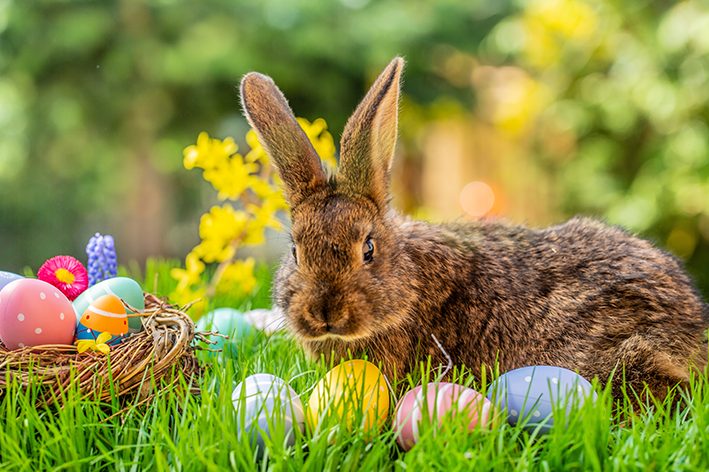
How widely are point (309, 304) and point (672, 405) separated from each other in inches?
48.7

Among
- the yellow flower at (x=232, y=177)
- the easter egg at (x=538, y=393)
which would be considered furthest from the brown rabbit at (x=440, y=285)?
the yellow flower at (x=232, y=177)

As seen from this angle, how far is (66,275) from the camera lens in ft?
6.89

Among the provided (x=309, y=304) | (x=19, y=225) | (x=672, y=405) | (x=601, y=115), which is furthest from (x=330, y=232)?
(x=601, y=115)

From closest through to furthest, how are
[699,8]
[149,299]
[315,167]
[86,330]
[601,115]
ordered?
[86,330] → [315,167] → [149,299] → [699,8] → [601,115]

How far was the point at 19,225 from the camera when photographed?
5191mm

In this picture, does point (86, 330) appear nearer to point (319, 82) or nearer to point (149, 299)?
point (149, 299)

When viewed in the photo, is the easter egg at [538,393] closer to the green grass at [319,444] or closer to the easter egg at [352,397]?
the green grass at [319,444]

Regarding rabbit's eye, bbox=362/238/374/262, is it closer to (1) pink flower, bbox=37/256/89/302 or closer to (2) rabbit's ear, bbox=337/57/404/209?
(2) rabbit's ear, bbox=337/57/404/209

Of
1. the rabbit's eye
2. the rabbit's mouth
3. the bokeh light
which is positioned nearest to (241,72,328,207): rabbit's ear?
the rabbit's eye

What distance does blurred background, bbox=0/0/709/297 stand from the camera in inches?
200

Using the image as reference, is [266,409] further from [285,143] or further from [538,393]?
[285,143]

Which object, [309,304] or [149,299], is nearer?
[309,304]

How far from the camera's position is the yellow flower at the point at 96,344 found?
171 centimetres

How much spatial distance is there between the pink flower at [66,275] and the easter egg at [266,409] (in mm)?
883
